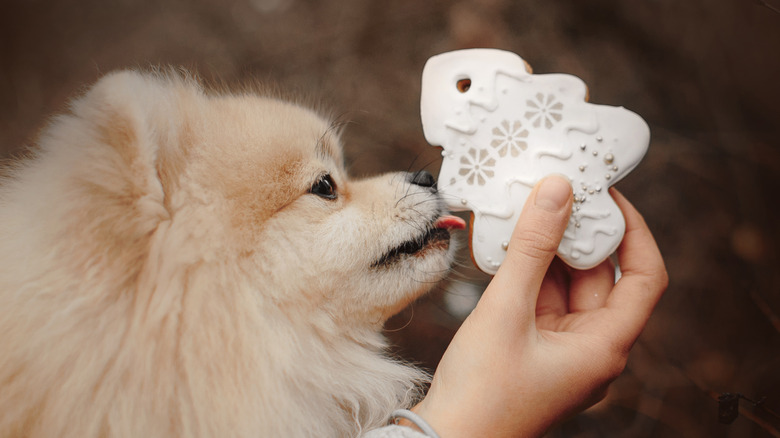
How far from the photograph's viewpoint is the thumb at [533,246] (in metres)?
0.56

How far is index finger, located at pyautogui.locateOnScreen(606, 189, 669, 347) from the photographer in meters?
0.65

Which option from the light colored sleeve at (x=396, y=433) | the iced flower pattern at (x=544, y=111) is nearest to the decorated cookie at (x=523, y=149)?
the iced flower pattern at (x=544, y=111)

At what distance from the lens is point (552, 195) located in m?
0.57

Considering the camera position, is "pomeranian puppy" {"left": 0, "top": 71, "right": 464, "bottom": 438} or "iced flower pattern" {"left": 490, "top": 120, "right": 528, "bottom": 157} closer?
"pomeranian puppy" {"left": 0, "top": 71, "right": 464, "bottom": 438}

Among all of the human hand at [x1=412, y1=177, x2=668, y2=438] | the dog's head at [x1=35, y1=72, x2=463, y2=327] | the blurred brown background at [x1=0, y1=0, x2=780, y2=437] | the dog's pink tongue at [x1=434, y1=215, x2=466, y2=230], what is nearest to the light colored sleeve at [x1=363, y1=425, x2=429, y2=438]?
the human hand at [x1=412, y1=177, x2=668, y2=438]

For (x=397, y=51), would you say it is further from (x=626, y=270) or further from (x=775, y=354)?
(x=775, y=354)

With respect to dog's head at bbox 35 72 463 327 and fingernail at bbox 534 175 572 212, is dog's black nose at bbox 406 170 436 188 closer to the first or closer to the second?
dog's head at bbox 35 72 463 327

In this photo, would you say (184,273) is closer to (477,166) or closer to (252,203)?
(252,203)

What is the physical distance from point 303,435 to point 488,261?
1.14ft

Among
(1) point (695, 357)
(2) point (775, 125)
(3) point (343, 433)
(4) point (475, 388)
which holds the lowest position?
(1) point (695, 357)

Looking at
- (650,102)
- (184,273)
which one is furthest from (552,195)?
(650,102)

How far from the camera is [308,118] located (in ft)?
2.34

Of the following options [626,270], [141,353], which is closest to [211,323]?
[141,353]

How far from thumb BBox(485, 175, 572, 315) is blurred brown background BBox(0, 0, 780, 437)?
1.17ft
